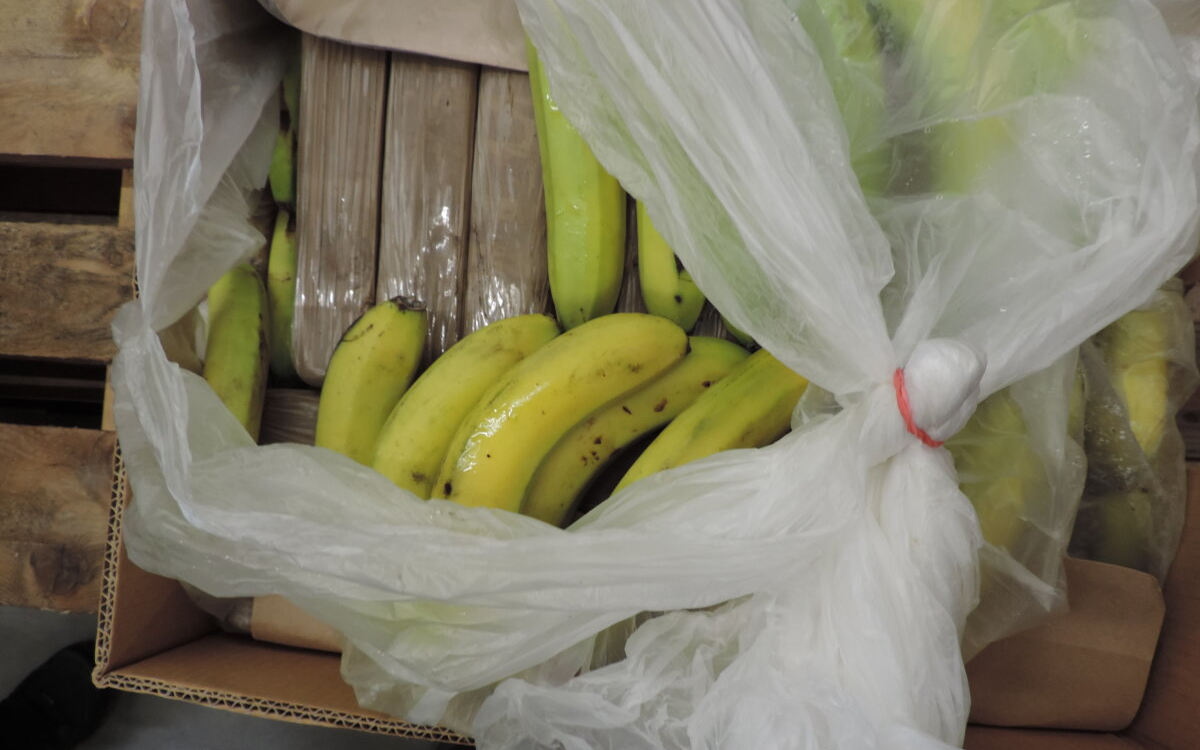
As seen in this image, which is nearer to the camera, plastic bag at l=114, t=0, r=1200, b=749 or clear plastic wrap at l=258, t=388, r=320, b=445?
plastic bag at l=114, t=0, r=1200, b=749

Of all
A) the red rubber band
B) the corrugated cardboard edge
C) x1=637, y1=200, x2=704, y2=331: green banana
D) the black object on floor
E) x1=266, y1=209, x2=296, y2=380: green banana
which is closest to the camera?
the red rubber band

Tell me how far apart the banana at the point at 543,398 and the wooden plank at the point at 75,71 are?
42 cm

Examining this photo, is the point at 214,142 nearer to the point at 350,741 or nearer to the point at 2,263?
the point at 2,263

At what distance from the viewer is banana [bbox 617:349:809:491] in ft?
2.12

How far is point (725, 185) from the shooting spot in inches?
21.2

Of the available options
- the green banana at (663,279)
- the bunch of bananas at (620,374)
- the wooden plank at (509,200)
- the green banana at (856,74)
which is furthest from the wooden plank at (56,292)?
the green banana at (856,74)

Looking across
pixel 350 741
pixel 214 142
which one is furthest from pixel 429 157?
pixel 350 741

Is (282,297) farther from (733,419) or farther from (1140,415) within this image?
(1140,415)

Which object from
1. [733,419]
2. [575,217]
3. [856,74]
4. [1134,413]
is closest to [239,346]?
[575,217]

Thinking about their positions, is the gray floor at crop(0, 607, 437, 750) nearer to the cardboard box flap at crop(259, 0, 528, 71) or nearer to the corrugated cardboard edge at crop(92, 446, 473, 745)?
the corrugated cardboard edge at crop(92, 446, 473, 745)

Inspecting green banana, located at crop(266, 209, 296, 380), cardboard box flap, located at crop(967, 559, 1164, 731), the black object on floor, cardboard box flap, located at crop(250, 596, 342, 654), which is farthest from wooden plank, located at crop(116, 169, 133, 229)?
cardboard box flap, located at crop(967, 559, 1164, 731)

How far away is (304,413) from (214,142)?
0.25 m

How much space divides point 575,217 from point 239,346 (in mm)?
317

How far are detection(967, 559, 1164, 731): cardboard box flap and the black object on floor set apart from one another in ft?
3.22
